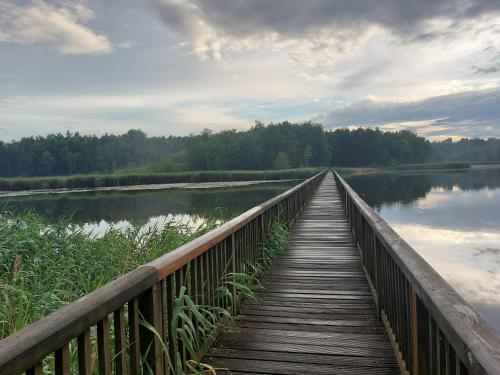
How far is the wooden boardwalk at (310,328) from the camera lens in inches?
125

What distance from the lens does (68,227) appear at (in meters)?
10.2

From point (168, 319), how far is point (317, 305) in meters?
2.33

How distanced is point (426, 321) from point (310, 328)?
6.27ft

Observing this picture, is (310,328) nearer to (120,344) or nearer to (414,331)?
(414,331)

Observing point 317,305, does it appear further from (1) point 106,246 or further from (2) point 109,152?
(2) point 109,152

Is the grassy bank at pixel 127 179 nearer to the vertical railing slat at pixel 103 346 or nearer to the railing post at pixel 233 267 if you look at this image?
the railing post at pixel 233 267

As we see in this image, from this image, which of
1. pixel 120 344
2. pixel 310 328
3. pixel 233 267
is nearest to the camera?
pixel 120 344

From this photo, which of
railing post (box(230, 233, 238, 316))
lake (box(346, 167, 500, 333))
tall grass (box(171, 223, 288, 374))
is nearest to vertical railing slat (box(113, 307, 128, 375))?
tall grass (box(171, 223, 288, 374))

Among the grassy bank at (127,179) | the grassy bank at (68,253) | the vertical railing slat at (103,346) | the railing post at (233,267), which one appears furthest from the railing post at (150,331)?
the grassy bank at (127,179)

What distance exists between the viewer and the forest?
101938 millimetres

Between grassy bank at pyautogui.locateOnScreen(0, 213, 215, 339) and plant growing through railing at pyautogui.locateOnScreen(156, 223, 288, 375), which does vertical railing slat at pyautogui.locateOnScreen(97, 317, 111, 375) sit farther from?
grassy bank at pyautogui.locateOnScreen(0, 213, 215, 339)

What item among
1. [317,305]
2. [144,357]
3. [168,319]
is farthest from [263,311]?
[144,357]

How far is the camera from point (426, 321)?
213cm

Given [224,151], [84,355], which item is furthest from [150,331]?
[224,151]
